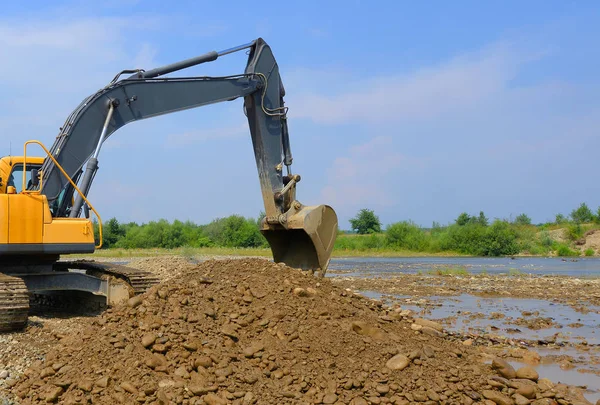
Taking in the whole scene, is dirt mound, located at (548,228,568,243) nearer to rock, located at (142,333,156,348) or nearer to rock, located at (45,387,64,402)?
rock, located at (142,333,156,348)

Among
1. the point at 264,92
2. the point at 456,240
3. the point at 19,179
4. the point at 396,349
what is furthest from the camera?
the point at 456,240

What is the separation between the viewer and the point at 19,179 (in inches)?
401

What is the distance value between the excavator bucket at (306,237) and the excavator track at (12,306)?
4.16m

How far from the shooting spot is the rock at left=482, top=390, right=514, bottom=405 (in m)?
6.13

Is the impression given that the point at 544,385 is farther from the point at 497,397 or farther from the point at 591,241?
the point at 591,241

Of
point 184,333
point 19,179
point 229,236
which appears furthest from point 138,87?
point 229,236

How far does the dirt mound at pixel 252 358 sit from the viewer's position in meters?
5.98

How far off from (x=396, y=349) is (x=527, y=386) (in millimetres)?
1330

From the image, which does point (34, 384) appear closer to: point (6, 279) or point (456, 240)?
point (6, 279)

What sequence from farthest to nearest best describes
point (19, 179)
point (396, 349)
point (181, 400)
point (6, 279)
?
point (19, 179)
point (6, 279)
point (396, 349)
point (181, 400)

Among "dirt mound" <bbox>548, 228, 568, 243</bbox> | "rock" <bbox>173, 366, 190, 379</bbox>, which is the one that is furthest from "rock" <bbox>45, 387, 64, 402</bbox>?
"dirt mound" <bbox>548, 228, 568, 243</bbox>

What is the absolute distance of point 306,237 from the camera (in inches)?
430

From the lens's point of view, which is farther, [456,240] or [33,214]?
[456,240]

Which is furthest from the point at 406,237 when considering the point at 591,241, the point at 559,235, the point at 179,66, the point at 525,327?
the point at 179,66
